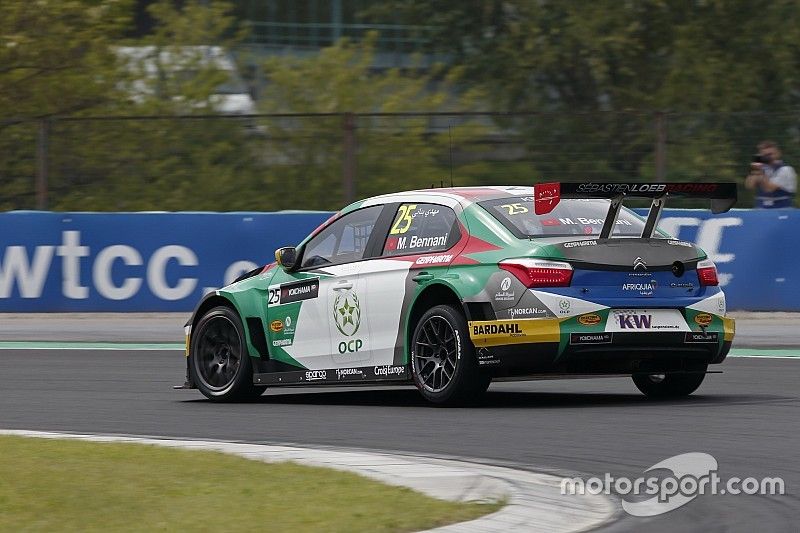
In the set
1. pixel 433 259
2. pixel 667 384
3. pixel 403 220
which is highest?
pixel 403 220

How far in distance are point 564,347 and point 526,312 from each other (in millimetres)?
318

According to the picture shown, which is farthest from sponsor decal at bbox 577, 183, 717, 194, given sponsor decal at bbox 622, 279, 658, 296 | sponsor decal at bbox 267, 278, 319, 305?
sponsor decal at bbox 267, 278, 319, 305

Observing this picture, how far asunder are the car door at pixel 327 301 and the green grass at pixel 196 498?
3.43 meters

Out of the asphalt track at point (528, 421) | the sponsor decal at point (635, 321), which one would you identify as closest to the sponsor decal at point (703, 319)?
the sponsor decal at point (635, 321)

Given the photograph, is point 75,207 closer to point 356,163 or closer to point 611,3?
point 356,163

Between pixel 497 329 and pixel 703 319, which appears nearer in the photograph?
pixel 497 329

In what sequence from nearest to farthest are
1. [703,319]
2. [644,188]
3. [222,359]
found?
[644,188] < [703,319] < [222,359]

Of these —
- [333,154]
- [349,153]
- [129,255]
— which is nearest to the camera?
[129,255]

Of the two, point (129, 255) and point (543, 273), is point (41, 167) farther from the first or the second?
point (543, 273)

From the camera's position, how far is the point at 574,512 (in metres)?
7.44

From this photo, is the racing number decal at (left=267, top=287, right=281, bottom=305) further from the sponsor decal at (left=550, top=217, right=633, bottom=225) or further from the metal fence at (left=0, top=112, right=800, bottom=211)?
the metal fence at (left=0, top=112, right=800, bottom=211)

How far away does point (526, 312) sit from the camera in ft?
37.0

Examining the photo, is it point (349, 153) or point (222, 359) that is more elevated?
point (349, 153)

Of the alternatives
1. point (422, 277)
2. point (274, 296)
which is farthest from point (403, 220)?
point (274, 296)
